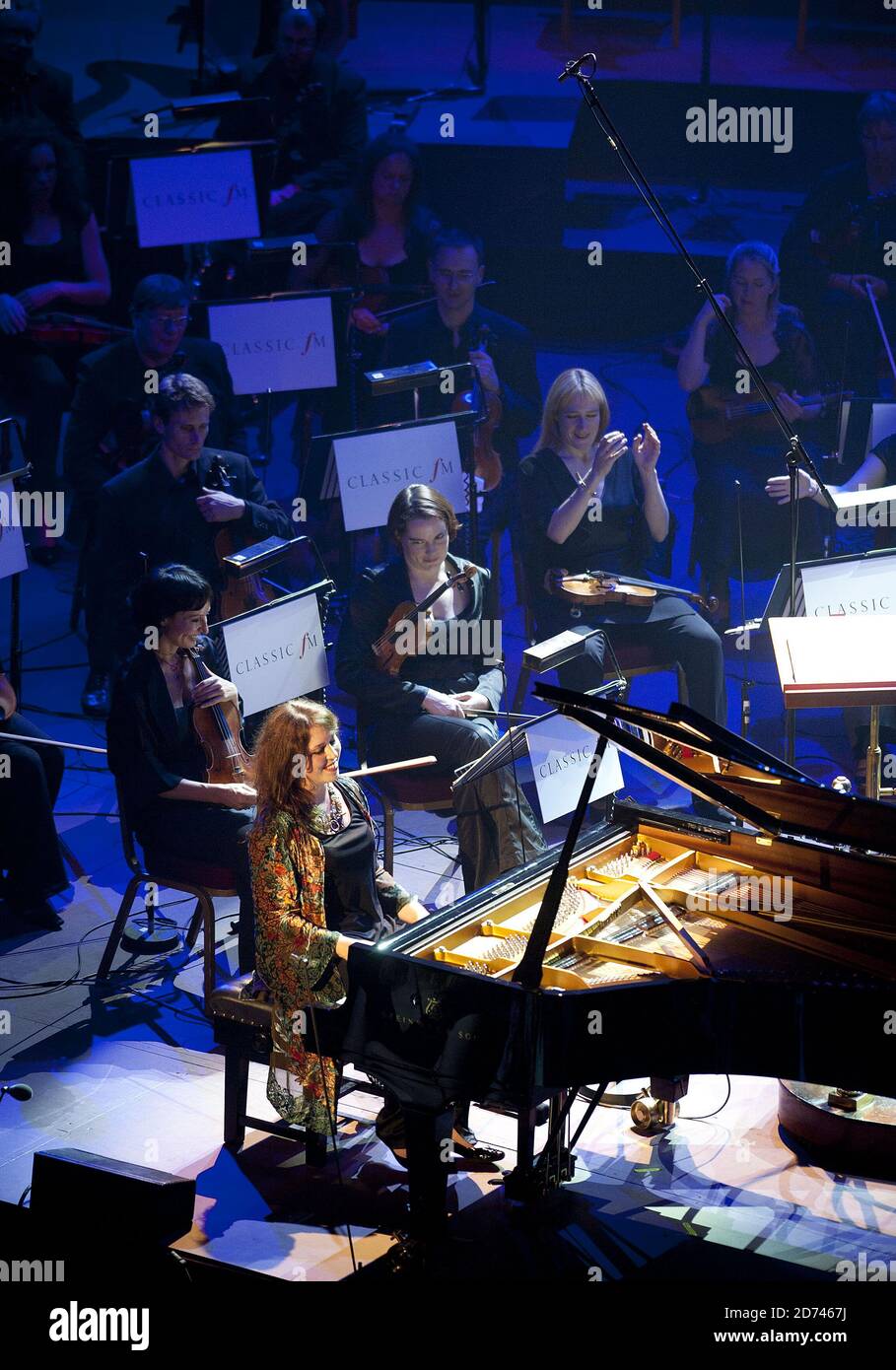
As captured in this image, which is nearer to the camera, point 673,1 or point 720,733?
point 720,733

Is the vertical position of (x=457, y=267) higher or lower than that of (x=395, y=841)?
higher

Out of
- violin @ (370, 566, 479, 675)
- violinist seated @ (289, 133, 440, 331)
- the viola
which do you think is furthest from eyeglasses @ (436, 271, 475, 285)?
violin @ (370, 566, 479, 675)

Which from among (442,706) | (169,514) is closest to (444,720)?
(442,706)

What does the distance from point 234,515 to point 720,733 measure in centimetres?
335

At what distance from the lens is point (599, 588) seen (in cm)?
722

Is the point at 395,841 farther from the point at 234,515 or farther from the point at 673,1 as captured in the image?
the point at 673,1

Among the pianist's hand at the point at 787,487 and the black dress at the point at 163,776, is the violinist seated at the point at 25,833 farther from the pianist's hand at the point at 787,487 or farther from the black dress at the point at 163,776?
the pianist's hand at the point at 787,487

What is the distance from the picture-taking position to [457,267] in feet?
25.5

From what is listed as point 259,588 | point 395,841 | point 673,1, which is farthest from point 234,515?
point 673,1

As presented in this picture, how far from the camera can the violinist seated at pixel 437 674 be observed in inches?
246

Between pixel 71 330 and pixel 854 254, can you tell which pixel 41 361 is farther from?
pixel 854 254

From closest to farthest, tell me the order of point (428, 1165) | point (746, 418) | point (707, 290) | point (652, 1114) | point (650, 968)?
1. point (428, 1165)
2. point (650, 968)
3. point (652, 1114)
4. point (707, 290)
5. point (746, 418)

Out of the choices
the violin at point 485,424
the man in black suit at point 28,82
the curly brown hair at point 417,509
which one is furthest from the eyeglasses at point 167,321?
the curly brown hair at point 417,509

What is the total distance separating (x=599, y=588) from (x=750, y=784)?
2.91 m
